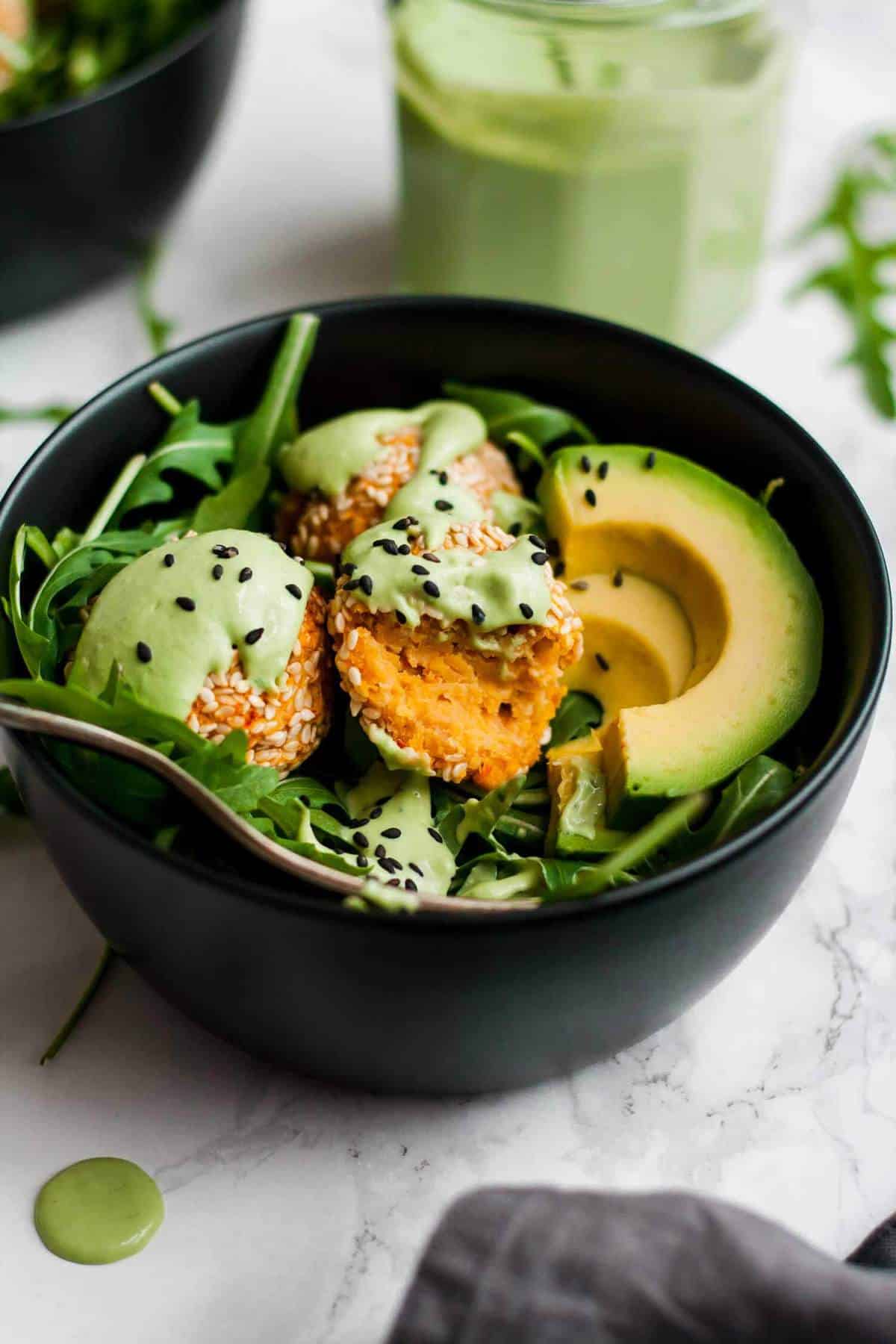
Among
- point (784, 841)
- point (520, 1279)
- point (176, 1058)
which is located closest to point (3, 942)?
point (176, 1058)

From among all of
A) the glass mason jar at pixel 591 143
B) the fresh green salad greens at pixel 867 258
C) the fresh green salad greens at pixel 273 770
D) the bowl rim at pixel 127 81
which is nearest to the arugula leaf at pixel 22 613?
the fresh green salad greens at pixel 273 770

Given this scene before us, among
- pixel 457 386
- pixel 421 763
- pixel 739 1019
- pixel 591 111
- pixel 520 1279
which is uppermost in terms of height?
pixel 591 111

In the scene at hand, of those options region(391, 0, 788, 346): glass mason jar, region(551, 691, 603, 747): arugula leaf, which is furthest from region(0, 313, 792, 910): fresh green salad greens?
region(391, 0, 788, 346): glass mason jar

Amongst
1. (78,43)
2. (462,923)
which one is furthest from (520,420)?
(78,43)

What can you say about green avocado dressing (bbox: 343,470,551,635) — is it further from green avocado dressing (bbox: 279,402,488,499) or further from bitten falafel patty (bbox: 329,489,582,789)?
green avocado dressing (bbox: 279,402,488,499)

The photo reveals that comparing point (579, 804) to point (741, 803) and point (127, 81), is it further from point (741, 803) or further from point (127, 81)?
point (127, 81)

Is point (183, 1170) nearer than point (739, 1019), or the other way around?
point (183, 1170)

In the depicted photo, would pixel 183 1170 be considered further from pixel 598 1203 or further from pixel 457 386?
pixel 457 386
